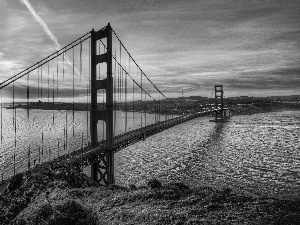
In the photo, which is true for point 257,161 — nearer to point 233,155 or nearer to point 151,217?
point 233,155

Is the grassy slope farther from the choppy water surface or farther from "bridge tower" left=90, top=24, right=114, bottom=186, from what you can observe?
the choppy water surface

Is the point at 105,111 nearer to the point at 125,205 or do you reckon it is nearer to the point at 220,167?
the point at 125,205

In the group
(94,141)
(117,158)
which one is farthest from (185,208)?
(117,158)

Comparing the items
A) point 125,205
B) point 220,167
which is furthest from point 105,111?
point 220,167

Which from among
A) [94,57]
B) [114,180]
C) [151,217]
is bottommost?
[114,180]

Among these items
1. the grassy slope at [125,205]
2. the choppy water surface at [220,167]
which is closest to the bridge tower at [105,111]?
the choppy water surface at [220,167]

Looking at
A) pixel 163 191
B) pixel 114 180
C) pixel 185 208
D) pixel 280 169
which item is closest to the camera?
pixel 185 208

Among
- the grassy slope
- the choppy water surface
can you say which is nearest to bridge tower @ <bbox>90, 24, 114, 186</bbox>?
the choppy water surface

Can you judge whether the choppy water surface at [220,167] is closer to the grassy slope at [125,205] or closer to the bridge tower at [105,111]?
the bridge tower at [105,111]
